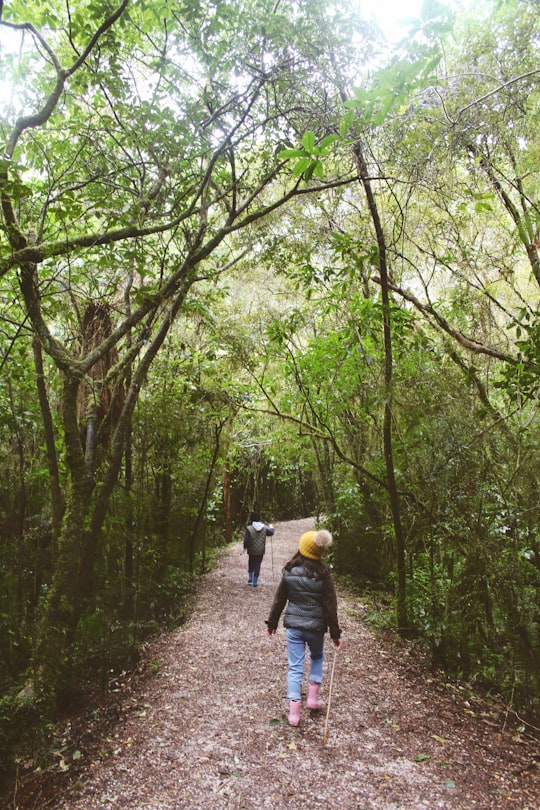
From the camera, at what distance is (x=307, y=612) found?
13.1 ft

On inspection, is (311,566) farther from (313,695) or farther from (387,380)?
(387,380)

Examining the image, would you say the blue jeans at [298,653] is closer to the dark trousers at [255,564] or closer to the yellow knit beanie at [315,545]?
the yellow knit beanie at [315,545]

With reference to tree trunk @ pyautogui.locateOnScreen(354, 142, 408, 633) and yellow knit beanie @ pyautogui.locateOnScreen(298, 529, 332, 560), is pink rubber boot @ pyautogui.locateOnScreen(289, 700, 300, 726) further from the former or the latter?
tree trunk @ pyautogui.locateOnScreen(354, 142, 408, 633)

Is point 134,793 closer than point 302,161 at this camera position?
No

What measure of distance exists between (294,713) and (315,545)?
1.49 m

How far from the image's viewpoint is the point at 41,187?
4754 millimetres

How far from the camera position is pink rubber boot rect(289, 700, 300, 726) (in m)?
3.96

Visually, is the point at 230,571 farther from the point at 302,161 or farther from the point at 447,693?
the point at 302,161

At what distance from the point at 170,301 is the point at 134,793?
511 cm

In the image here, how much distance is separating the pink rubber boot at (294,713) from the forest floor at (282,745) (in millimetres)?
58

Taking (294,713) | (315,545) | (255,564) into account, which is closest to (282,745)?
(294,713)

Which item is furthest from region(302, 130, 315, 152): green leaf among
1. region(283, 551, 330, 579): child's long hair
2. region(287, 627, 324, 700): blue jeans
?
region(287, 627, 324, 700): blue jeans

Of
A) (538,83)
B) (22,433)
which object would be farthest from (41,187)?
(538,83)

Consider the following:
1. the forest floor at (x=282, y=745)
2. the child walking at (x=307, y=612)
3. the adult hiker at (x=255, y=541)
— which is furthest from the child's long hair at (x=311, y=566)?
the adult hiker at (x=255, y=541)
